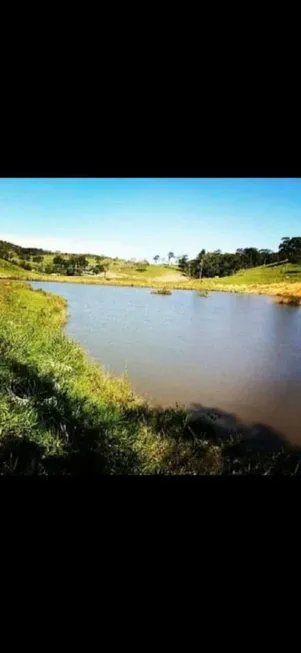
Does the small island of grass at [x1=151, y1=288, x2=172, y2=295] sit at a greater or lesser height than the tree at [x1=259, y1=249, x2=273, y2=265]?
lesser

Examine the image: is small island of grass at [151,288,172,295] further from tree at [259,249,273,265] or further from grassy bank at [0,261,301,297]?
tree at [259,249,273,265]

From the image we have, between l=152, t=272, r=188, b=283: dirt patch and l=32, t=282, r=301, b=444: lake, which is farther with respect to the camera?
l=152, t=272, r=188, b=283: dirt patch

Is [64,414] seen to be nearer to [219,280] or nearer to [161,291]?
[161,291]

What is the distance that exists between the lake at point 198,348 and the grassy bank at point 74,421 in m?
0.13

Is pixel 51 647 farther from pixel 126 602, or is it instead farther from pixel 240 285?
pixel 240 285

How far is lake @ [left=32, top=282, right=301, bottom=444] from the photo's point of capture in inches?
126

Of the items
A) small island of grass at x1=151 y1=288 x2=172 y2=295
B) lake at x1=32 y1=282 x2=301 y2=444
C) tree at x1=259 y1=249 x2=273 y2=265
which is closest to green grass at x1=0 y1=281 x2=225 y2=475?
lake at x1=32 y1=282 x2=301 y2=444

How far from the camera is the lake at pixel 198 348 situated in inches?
126

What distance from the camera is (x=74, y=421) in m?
2.95

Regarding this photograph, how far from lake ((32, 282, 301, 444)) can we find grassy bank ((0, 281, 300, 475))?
125 millimetres

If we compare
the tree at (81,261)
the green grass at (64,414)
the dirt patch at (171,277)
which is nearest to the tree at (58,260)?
the tree at (81,261)

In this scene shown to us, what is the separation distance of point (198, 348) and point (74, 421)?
Result: 1.13 meters
